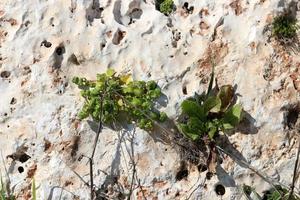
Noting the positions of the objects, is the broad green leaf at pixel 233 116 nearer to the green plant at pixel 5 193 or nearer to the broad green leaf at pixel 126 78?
the broad green leaf at pixel 126 78

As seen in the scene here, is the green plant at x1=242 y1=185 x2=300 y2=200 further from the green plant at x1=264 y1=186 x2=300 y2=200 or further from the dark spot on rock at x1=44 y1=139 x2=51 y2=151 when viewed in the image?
the dark spot on rock at x1=44 y1=139 x2=51 y2=151

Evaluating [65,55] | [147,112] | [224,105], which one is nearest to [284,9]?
[224,105]

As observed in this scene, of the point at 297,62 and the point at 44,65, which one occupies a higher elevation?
the point at 44,65

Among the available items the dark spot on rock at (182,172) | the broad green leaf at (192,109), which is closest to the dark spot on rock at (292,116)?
the broad green leaf at (192,109)

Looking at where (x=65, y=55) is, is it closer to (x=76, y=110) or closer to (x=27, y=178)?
(x=76, y=110)

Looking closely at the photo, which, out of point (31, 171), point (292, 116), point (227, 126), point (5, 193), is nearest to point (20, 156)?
point (31, 171)

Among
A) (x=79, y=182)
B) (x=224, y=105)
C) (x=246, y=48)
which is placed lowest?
(x=79, y=182)

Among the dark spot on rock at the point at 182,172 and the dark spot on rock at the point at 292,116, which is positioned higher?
the dark spot on rock at the point at 292,116
